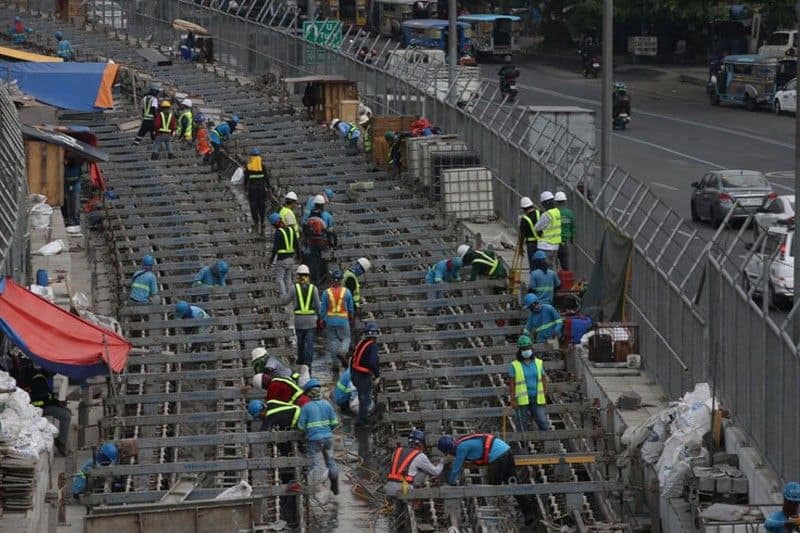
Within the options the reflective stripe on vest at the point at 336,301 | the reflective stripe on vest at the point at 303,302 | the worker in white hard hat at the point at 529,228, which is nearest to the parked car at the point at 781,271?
the worker in white hard hat at the point at 529,228

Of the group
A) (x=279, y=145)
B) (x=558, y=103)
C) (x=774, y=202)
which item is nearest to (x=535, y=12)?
(x=558, y=103)

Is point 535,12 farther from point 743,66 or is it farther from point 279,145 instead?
point 279,145

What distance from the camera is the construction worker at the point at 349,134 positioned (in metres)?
48.3

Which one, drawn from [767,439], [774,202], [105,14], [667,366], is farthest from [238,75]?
[767,439]

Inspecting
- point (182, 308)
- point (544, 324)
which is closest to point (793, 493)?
point (544, 324)

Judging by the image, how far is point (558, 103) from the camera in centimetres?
7269

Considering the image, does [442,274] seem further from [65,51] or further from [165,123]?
[65,51]

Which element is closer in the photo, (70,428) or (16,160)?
(70,428)

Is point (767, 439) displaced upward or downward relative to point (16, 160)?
downward

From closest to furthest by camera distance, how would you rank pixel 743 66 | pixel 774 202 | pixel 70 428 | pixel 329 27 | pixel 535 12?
1. pixel 70 428
2. pixel 774 202
3. pixel 329 27
4. pixel 743 66
5. pixel 535 12

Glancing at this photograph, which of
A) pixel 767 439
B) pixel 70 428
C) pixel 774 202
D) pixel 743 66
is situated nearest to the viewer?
pixel 767 439

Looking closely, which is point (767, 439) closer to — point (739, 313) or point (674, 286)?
point (739, 313)

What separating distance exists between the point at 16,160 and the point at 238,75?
94.9 feet

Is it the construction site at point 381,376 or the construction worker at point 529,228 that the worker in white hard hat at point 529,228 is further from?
the construction site at point 381,376
